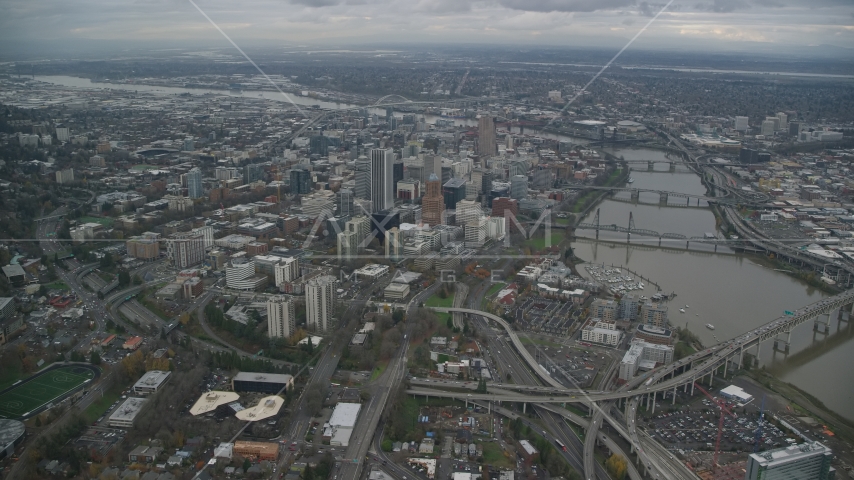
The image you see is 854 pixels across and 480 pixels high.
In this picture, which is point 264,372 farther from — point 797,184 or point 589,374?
point 797,184

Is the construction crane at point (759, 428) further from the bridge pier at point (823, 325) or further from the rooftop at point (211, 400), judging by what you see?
the rooftop at point (211, 400)

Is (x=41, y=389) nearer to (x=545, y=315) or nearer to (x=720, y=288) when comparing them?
(x=545, y=315)

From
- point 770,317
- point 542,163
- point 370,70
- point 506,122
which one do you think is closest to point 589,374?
point 770,317

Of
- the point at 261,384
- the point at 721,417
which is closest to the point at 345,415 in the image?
the point at 261,384

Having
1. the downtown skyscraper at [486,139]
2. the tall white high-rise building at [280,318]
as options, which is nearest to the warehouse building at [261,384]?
the tall white high-rise building at [280,318]

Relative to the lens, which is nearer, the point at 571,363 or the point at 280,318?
the point at 571,363

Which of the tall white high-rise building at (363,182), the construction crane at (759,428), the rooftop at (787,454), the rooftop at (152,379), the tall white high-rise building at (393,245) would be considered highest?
the tall white high-rise building at (363,182)
